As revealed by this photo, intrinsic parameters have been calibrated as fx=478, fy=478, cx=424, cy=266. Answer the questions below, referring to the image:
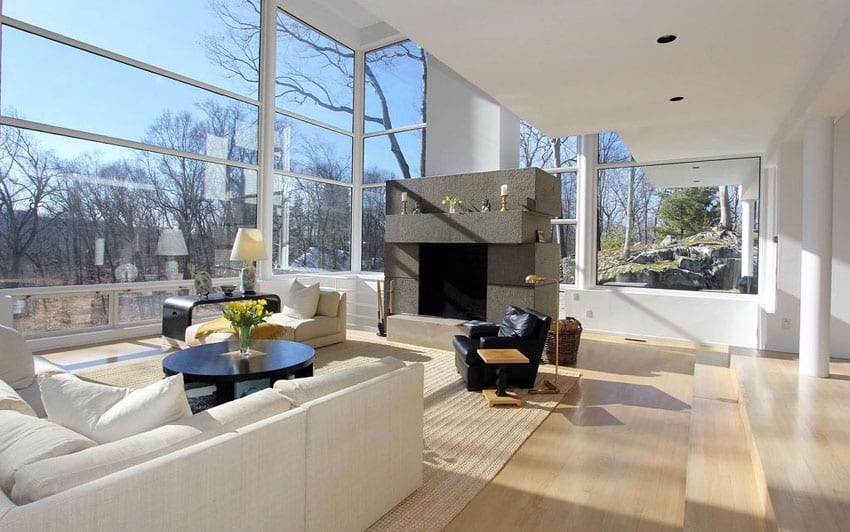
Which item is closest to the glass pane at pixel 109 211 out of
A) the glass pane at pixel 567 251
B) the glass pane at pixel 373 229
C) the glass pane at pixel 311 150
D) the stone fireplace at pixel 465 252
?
the glass pane at pixel 311 150

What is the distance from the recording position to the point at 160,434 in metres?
1.49

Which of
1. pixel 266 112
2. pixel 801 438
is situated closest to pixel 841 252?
pixel 801 438

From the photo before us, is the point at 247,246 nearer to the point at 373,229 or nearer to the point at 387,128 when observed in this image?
the point at 373,229

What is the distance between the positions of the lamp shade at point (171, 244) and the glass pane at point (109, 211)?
0.06 feet

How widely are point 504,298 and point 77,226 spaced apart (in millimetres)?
5223

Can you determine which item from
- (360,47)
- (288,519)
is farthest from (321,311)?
(360,47)

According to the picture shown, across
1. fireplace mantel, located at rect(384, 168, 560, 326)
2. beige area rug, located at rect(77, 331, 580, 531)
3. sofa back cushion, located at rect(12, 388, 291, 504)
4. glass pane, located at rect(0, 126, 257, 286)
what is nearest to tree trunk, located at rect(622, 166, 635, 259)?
fireplace mantel, located at rect(384, 168, 560, 326)

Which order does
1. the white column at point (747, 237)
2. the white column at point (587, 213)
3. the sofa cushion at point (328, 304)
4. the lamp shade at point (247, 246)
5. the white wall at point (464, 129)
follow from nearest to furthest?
the sofa cushion at point (328, 304), the lamp shade at point (247, 246), the white column at point (747, 237), the white wall at point (464, 129), the white column at point (587, 213)

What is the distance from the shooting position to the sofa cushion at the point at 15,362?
2.88 m

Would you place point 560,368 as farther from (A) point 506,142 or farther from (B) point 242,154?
(B) point 242,154

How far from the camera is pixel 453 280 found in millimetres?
6719

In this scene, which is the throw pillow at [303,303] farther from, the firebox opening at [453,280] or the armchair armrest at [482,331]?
the armchair armrest at [482,331]

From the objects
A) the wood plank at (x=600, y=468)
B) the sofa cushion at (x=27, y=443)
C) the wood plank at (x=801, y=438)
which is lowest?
the wood plank at (x=600, y=468)

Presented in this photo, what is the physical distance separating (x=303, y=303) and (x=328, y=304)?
1.06 ft
